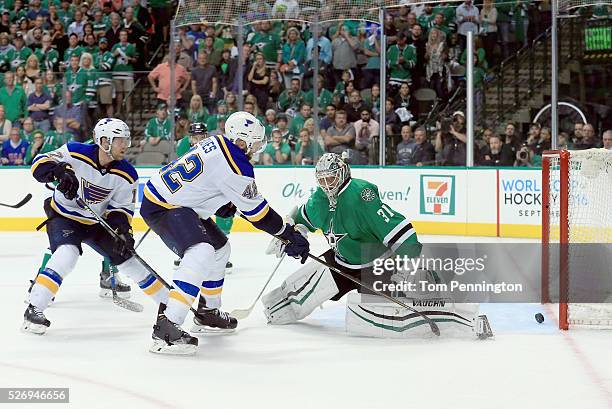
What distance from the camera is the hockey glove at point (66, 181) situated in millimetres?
4621

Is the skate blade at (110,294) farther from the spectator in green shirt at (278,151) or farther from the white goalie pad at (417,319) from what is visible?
the spectator in green shirt at (278,151)

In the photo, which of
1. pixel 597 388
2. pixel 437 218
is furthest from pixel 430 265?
pixel 437 218

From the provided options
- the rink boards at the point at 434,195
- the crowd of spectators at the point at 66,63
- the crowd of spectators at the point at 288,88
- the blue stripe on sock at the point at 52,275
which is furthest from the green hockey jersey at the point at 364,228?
the crowd of spectators at the point at 66,63

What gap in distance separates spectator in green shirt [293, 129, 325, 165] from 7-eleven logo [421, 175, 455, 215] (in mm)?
1118

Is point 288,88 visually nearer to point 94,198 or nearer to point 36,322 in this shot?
point 94,198

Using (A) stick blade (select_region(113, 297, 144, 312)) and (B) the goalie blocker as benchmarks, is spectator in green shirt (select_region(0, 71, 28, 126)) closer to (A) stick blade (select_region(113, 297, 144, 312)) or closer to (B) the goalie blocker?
(A) stick blade (select_region(113, 297, 144, 312))

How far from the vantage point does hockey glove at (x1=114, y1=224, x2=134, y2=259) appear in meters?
4.78

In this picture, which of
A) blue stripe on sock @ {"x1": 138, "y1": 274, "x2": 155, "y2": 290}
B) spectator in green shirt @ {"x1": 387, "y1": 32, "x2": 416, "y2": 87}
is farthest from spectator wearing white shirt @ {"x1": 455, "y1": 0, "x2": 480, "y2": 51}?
blue stripe on sock @ {"x1": 138, "y1": 274, "x2": 155, "y2": 290}

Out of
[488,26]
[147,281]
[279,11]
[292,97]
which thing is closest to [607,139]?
[488,26]

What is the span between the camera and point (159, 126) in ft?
33.2

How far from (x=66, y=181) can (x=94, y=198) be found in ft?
1.08

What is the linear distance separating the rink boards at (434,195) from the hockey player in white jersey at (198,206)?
515 centimetres

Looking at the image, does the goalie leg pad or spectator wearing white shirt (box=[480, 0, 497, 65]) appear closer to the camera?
the goalie leg pad

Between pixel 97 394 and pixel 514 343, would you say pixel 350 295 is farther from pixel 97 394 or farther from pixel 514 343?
pixel 97 394
